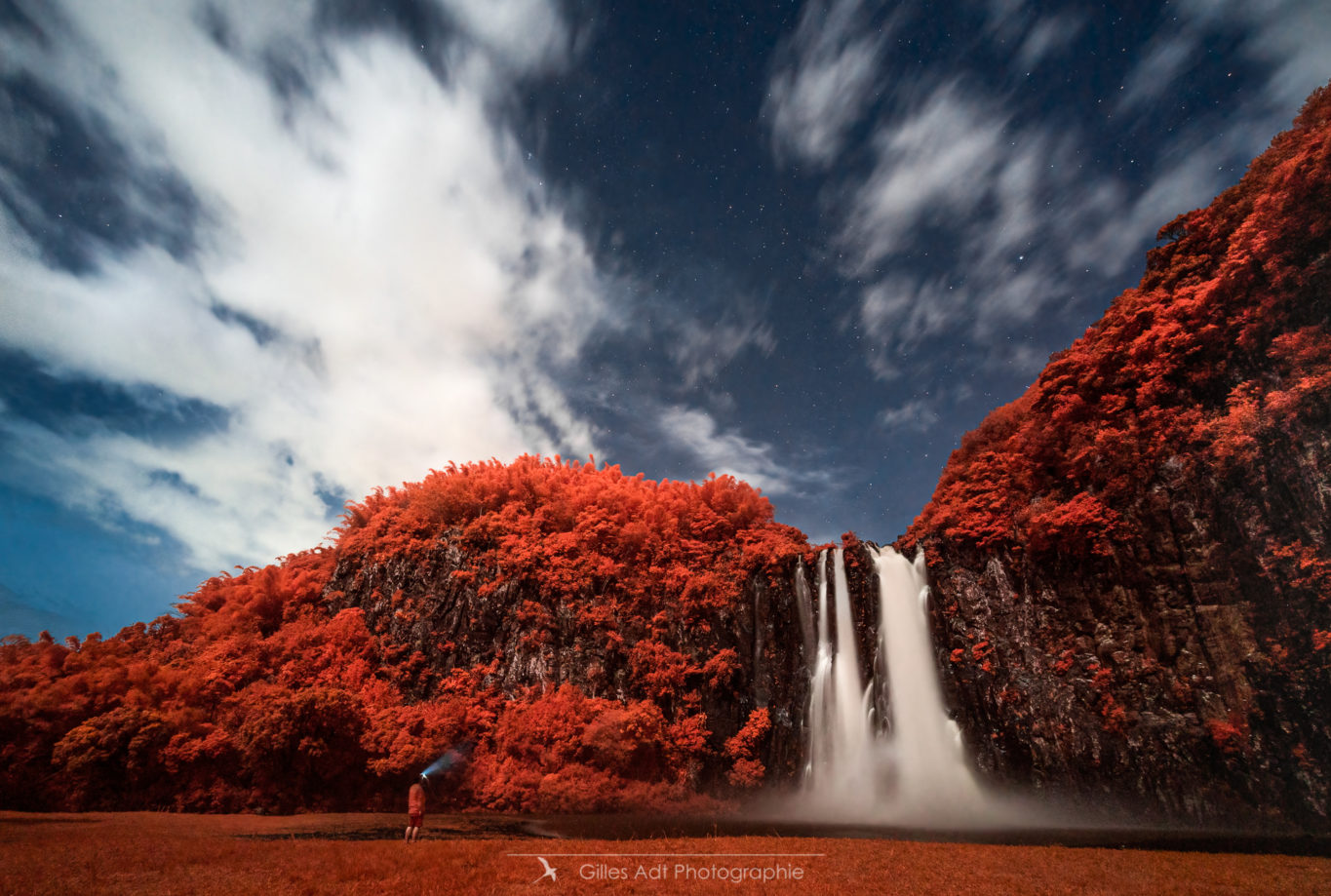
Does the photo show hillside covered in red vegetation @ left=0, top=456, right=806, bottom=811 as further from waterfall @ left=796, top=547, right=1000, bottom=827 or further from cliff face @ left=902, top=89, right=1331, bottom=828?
cliff face @ left=902, top=89, right=1331, bottom=828

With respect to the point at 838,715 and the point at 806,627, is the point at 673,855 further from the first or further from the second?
the point at 806,627

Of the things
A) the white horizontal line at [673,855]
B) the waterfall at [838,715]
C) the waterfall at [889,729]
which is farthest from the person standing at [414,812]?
the waterfall at [838,715]

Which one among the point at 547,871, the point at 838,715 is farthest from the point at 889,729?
the point at 547,871

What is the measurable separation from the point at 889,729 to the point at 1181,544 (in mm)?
11210

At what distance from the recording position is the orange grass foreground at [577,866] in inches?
337

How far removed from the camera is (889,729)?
1959 cm

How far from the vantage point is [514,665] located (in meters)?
23.5

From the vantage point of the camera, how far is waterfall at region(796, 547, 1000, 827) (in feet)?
58.9

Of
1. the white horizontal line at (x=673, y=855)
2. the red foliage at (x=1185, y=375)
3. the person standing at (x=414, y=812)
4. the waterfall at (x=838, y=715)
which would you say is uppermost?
the red foliage at (x=1185, y=375)

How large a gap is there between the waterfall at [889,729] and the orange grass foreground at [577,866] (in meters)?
6.35

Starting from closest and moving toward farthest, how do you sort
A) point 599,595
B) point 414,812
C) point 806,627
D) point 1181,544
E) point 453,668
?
point 414,812 < point 1181,544 < point 806,627 < point 453,668 < point 599,595

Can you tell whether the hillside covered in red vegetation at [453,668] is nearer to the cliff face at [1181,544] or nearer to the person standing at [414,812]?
the person standing at [414,812]

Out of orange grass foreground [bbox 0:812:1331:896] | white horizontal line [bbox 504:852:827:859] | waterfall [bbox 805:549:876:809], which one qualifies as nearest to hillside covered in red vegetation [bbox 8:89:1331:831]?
waterfall [bbox 805:549:876:809]

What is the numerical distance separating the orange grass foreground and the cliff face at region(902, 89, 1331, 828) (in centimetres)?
473
